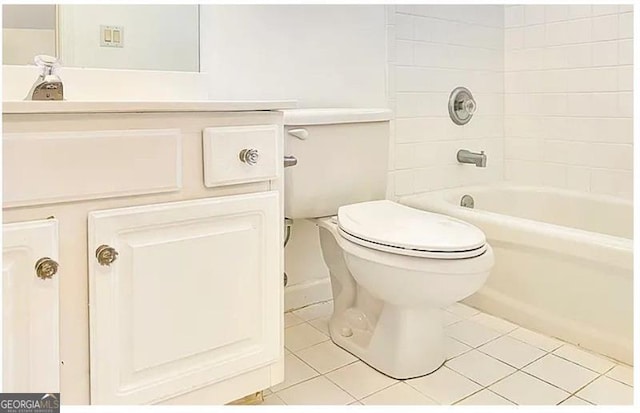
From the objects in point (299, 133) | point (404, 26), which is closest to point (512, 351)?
point (299, 133)

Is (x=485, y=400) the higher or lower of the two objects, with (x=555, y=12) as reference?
lower

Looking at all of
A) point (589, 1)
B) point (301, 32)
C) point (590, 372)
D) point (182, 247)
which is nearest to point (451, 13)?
point (589, 1)

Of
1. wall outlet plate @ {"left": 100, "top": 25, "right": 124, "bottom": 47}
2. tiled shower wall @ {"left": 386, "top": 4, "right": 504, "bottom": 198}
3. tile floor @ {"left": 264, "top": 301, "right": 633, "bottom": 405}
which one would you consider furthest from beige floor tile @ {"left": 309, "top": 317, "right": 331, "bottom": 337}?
wall outlet plate @ {"left": 100, "top": 25, "right": 124, "bottom": 47}

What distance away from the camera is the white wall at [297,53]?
1774 mm

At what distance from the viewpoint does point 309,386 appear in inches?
60.2

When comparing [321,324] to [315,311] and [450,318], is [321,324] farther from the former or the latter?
[450,318]

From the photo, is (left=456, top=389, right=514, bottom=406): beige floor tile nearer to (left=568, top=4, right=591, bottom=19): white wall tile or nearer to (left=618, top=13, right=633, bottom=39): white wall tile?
(left=618, top=13, right=633, bottom=39): white wall tile

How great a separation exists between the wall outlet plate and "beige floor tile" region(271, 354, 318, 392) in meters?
1.03

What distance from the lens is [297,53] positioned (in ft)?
6.42

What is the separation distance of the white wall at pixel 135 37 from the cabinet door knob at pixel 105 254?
2.21 ft

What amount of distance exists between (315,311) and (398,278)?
699 mm

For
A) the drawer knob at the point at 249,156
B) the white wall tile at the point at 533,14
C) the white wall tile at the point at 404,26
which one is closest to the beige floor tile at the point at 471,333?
the drawer knob at the point at 249,156
